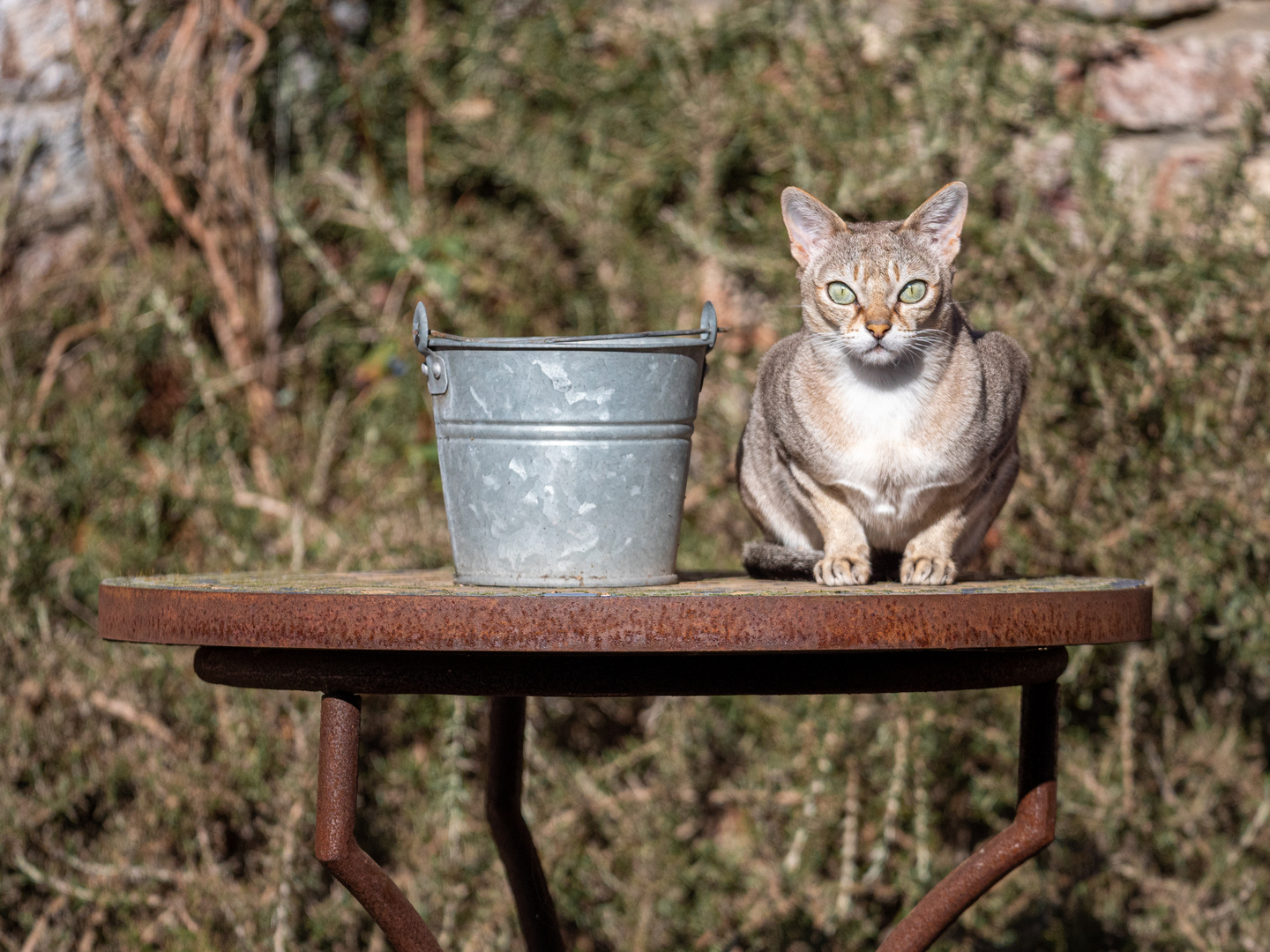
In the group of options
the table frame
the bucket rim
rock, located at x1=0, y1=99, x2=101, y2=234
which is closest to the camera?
the table frame

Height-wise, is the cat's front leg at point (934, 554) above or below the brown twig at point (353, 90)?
below

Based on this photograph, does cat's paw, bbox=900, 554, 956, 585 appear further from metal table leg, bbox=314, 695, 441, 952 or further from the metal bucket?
metal table leg, bbox=314, 695, 441, 952

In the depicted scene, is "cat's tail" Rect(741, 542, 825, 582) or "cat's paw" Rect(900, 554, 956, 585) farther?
"cat's tail" Rect(741, 542, 825, 582)

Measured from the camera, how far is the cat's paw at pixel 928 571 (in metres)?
1.78

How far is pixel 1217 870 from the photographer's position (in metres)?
→ 2.77

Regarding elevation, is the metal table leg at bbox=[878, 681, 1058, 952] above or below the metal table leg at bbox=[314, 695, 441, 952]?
below

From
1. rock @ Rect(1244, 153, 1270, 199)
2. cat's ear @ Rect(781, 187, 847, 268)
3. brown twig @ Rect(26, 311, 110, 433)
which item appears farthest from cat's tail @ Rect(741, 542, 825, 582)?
brown twig @ Rect(26, 311, 110, 433)

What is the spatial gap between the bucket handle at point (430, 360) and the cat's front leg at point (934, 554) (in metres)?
0.49

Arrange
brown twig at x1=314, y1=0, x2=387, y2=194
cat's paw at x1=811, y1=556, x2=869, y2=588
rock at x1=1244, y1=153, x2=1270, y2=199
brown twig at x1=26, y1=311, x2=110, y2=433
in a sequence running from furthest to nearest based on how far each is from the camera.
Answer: brown twig at x1=314, y1=0, x2=387, y2=194 < brown twig at x1=26, y1=311, x2=110, y2=433 < rock at x1=1244, y1=153, x2=1270, y2=199 < cat's paw at x1=811, y1=556, x2=869, y2=588

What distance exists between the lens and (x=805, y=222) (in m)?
1.96

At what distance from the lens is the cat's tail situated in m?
1.88

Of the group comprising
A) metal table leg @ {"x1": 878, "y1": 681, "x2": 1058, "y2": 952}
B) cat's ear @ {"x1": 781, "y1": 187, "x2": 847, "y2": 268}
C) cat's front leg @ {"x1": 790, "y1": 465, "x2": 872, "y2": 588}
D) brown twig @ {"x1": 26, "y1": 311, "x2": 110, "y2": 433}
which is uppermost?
cat's ear @ {"x1": 781, "y1": 187, "x2": 847, "y2": 268}

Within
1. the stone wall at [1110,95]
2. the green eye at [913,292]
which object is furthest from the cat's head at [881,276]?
the stone wall at [1110,95]

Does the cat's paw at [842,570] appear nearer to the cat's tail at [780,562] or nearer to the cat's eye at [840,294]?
the cat's tail at [780,562]
